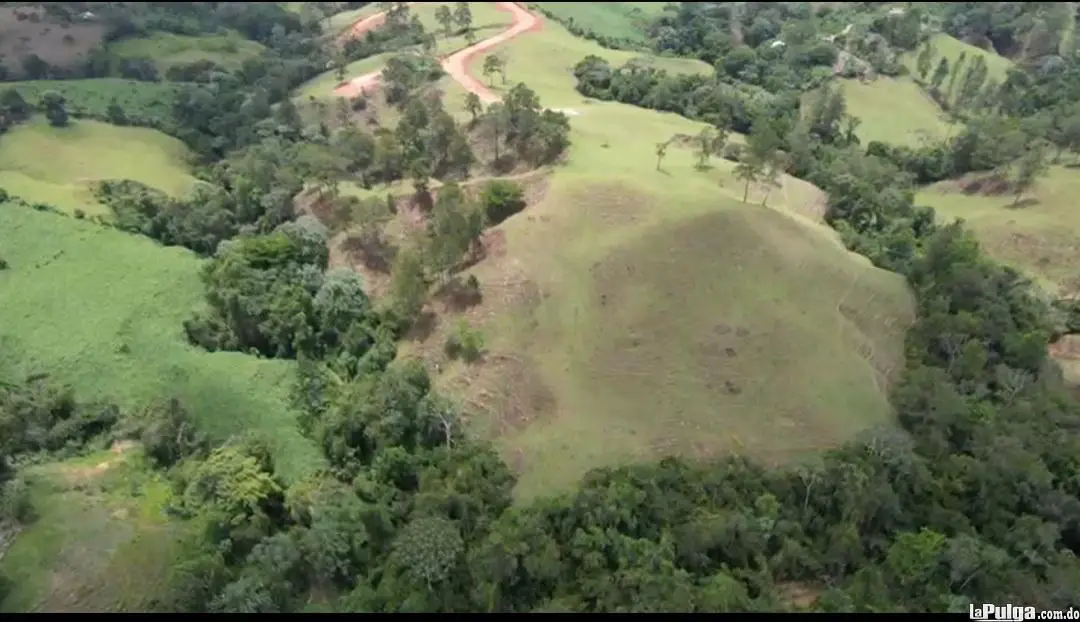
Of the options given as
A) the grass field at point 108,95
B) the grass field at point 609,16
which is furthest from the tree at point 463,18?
the grass field at point 108,95

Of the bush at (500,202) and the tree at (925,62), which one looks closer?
the bush at (500,202)

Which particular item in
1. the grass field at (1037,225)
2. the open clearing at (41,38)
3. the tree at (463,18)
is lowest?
the grass field at (1037,225)

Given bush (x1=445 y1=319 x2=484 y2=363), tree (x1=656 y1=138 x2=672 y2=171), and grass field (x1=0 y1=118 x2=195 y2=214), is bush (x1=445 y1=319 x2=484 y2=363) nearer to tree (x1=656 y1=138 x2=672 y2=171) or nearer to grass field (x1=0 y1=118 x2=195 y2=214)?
tree (x1=656 y1=138 x2=672 y2=171)

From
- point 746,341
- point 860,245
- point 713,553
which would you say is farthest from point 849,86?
point 713,553

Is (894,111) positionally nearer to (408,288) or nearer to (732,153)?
(732,153)

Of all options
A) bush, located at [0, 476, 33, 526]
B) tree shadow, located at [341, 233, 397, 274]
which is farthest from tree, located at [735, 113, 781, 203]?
bush, located at [0, 476, 33, 526]

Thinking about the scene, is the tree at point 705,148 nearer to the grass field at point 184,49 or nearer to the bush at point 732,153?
the bush at point 732,153
